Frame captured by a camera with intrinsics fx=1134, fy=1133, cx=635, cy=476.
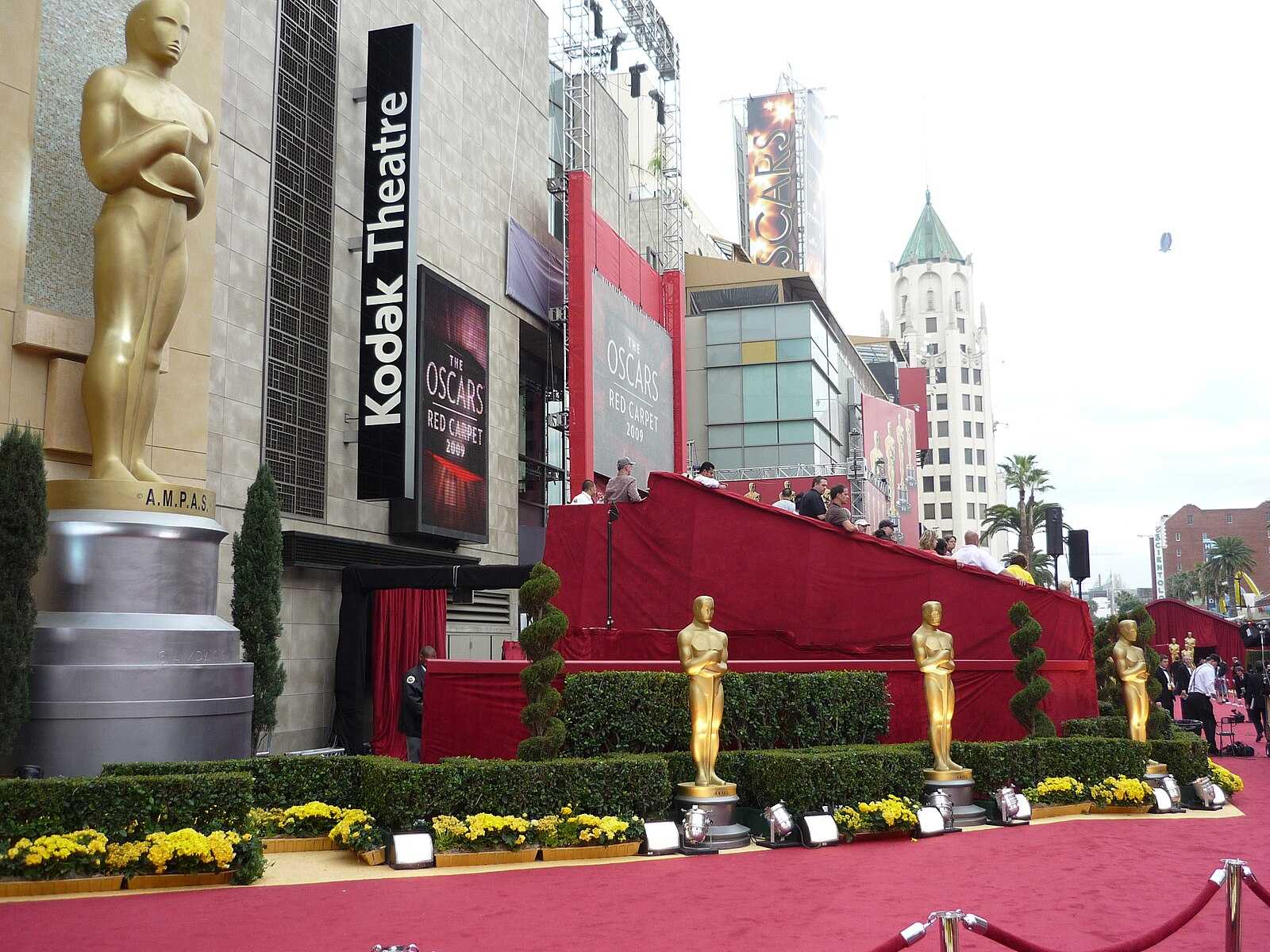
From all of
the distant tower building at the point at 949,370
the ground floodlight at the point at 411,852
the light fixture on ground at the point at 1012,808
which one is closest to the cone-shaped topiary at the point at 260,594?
the ground floodlight at the point at 411,852

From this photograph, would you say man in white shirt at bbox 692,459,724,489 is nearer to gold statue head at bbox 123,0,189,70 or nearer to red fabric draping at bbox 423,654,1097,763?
red fabric draping at bbox 423,654,1097,763

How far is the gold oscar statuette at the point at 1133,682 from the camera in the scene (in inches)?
593

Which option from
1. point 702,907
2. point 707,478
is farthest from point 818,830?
point 707,478

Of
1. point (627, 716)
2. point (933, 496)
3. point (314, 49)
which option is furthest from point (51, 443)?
point (933, 496)

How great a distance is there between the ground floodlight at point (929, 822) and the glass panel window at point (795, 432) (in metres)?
28.2

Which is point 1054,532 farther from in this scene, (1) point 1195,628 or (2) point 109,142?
(1) point 1195,628

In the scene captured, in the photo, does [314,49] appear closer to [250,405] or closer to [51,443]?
[250,405]

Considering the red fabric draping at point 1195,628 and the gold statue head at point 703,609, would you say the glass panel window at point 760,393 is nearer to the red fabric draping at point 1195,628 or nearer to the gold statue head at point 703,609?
the red fabric draping at point 1195,628

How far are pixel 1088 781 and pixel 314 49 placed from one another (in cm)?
1741

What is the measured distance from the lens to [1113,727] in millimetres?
15055

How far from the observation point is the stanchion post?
19.8 feet

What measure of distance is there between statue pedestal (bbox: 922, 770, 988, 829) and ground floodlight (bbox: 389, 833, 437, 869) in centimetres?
554

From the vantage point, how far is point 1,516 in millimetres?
11336

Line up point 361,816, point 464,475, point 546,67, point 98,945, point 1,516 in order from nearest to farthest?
1. point 98,945
2. point 361,816
3. point 1,516
4. point 464,475
5. point 546,67
